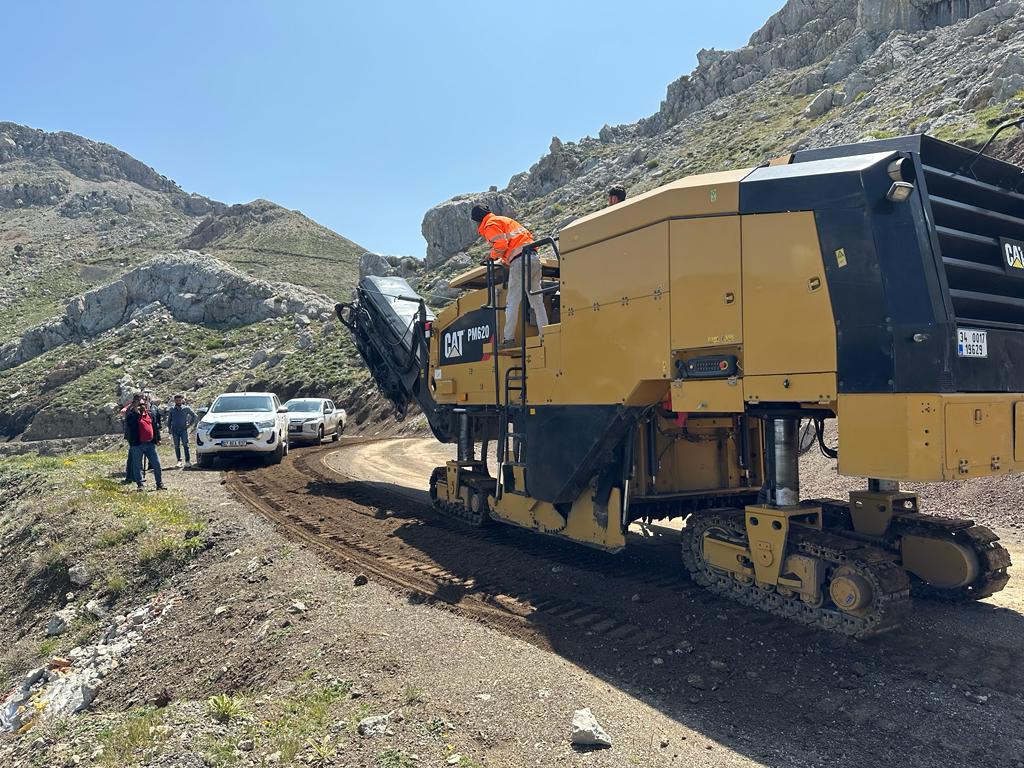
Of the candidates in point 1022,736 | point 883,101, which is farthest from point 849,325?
point 883,101

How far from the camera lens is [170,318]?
5153 cm

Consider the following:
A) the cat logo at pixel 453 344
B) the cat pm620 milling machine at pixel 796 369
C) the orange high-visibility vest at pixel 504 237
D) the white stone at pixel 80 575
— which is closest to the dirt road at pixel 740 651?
the cat pm620 milling machine at pixel 796 369

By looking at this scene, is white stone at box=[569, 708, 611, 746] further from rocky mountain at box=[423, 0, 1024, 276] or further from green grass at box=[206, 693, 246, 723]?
rocky mountain at box=[423, 0, 1024, 276]

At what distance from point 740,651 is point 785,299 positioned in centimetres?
254

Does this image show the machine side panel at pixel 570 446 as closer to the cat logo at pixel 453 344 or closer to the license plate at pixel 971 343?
the cat logo at pixel 453 344

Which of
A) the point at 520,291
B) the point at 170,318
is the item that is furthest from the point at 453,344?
the point at 170,318

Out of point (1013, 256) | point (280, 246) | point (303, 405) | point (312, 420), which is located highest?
point (280, 246)

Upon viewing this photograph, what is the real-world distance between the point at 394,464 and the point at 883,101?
3275cm

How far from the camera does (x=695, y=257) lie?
5148 mm

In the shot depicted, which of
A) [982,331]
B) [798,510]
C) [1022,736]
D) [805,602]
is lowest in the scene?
[1022,736]

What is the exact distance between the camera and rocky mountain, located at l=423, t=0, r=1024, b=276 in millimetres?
27125

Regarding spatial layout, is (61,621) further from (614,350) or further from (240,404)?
(240,404)

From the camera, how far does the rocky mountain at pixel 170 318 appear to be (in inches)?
1549

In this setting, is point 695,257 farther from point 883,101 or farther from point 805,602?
point 883,101
